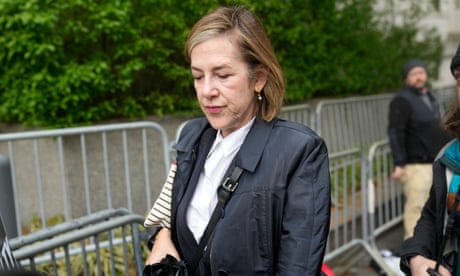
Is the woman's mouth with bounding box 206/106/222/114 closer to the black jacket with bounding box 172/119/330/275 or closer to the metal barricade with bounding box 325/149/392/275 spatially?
the black jacket with bounding box 172/119/330/275

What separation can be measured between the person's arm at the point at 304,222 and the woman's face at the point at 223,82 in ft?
0.90

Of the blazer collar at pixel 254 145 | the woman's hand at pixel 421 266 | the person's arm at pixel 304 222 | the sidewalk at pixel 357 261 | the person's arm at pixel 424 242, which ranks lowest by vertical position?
the sidewalk at pixel 357 261

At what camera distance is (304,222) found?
5.42 feet

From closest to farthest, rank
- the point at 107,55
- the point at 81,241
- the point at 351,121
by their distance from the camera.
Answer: the point at 81,241 < the point at 107,55 < the point at 351,121

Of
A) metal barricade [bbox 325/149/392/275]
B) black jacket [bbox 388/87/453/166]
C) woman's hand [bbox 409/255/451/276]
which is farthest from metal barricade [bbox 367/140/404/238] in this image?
woman's hand [bbox 409/255/451/276]

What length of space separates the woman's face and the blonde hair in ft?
0.08

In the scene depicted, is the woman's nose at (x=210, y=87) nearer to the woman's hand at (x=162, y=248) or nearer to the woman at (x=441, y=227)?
the woman's hand at (x=162, y=248)

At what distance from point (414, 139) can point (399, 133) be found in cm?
15

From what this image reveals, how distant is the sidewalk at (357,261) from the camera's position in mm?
4730

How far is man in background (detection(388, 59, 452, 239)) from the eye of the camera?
504cm

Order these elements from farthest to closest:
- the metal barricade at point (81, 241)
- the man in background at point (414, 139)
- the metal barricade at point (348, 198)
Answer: the man in background at point (414, 139)
the metal barricade at point (348, 198)
the metal barricade at point (81, 241)

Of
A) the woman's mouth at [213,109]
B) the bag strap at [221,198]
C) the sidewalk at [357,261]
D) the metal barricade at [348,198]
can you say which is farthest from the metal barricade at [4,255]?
the sidewalk at [357,261]

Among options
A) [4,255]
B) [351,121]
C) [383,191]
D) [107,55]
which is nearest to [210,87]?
[4,255]

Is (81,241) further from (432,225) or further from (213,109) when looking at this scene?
(432,225)
